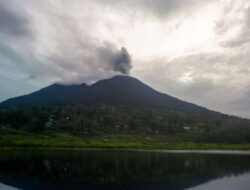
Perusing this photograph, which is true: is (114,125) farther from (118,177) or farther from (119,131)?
(118,177)

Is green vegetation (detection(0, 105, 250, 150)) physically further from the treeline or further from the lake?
the lake

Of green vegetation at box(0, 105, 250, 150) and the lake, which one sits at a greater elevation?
green vegetation at box(0, 105, 250, 150)

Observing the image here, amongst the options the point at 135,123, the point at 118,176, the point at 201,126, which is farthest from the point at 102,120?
the point at 118,176

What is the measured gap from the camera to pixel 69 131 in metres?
128

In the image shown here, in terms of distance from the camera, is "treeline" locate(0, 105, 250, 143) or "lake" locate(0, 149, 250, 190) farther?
"treeline" locate(0, 105, 250, 143)

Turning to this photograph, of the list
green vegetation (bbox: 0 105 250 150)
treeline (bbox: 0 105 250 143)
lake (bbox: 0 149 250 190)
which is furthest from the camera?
treeline (bbox: 0 105 250 143)

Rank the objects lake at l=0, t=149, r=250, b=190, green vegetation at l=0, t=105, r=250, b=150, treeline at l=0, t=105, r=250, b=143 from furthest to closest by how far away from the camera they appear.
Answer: treeline at l=0, t=105, r=250, b=143 < green vegetation at l=0, t=105, r=250, b=150 < lake at l=0, t=149, r=250, b=190

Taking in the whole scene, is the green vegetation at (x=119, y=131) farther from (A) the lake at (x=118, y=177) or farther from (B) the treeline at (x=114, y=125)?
(A) the lake at (x=118, y=177)

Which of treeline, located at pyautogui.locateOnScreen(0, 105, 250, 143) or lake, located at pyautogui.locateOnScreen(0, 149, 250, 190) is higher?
treeline, located at pyautogui.locateOnScreen(0, 105, 250, 143)

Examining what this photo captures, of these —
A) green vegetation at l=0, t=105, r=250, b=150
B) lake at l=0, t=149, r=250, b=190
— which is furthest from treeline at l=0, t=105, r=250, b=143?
lake at l=0, t=149, r=250, b=190

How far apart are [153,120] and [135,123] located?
13.6m

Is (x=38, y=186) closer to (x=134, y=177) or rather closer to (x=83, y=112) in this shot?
(x=134, y=177)

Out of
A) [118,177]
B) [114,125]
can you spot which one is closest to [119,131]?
[114,125]

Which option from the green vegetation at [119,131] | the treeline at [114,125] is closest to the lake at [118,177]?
the green vegetation at [119,131]
